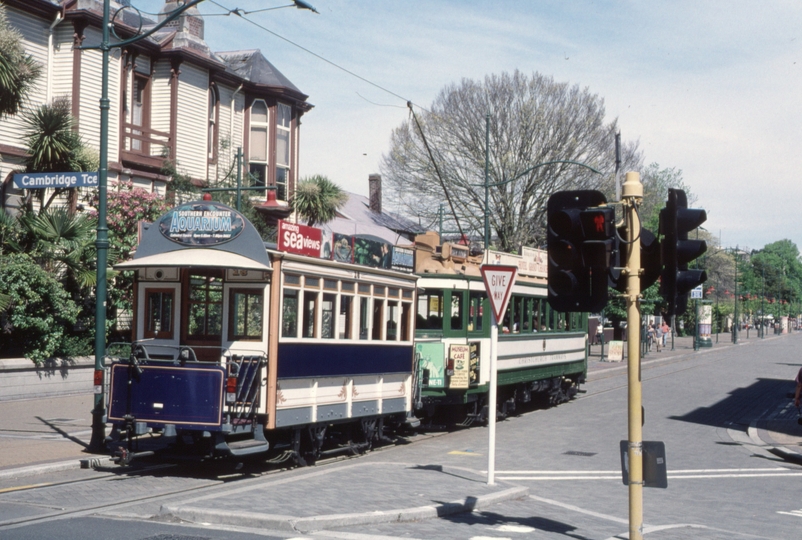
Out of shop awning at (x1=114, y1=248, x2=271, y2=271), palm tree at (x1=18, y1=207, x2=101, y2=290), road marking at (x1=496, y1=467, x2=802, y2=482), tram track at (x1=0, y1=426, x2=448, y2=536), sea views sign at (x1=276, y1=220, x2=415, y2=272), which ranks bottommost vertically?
road marking at (x1=496, y1=467, x2=802, y2=482)

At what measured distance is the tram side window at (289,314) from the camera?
13355mm

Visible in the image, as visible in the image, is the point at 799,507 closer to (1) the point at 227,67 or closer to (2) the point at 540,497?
(2) the point at 540,497

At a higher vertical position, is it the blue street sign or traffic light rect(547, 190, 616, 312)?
the blue street sign

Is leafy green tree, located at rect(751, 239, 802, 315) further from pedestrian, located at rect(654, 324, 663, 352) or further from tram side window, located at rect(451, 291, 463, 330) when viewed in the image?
tram side window, located at rect(451, 291, 463, 330)

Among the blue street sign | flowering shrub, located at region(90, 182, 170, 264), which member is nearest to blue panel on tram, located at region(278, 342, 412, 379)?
the blue street sign

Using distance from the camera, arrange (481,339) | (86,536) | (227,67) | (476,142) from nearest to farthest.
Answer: (86,536)
(481,339)
(227,67)
(476,142)

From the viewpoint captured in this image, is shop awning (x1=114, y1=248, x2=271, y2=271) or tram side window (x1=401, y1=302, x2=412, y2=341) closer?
shop awning (x1=114, y1=248, x2=271, y2=271)

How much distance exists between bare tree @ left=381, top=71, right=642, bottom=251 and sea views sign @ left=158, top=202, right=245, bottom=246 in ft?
108

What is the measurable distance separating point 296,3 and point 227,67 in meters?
22.0

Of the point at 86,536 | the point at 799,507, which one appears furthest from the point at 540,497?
the point at 86,536

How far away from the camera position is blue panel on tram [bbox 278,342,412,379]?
13462 millimetres

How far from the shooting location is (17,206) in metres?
25.1

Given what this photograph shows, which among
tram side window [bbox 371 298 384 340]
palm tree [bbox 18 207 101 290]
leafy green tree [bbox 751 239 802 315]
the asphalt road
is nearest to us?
the asphalt road

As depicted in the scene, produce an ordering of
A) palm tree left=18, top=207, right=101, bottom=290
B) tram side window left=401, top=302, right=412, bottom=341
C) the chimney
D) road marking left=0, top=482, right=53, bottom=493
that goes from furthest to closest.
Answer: the chimney
palm tree left=18, top=207, right=101, bottom=290
tram side window left=401, top=302, right=412, bottom=341
road marking left=0, top=482, right=53, bottom=493
